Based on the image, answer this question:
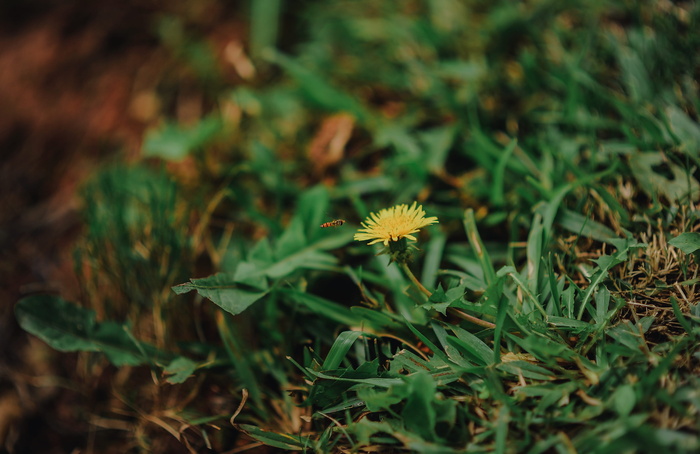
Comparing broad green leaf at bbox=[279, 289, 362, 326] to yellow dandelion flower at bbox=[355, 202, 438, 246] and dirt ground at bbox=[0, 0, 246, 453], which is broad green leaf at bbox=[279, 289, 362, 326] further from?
dirt ground at bbox=[0, 0, 246, 453]

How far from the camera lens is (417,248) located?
0.96m

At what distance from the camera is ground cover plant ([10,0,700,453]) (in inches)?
36.5

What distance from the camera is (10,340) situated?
1.55 m

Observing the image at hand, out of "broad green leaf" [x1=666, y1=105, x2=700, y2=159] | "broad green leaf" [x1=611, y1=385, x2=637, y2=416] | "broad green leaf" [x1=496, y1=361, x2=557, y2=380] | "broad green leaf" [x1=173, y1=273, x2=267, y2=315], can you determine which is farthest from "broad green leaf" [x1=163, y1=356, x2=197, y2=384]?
"broad green leaf" [x1=666, y1=105, x2=700, y2=159]

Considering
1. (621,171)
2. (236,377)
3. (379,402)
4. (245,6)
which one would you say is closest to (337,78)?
(245,6)

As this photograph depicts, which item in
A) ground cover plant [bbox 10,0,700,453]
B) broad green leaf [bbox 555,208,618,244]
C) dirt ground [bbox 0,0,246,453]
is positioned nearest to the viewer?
ground cover plant [bbox 10,0,700,453]

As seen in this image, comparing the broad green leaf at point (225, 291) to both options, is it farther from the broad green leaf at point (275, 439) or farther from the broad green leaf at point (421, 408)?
the broad green leaf at point (421, 408)

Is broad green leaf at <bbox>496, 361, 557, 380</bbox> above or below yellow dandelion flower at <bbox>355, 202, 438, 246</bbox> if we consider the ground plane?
below

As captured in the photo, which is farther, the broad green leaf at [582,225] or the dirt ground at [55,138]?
the dirt ground at [55,138]

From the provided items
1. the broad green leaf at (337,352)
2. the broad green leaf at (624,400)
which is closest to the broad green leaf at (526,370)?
the broad green leaf at (624,400)

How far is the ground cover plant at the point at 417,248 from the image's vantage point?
3.04 ft

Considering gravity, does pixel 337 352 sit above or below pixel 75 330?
above

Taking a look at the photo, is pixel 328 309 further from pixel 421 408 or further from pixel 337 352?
pixel 421 408

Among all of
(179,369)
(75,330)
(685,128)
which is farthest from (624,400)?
(75,330)
